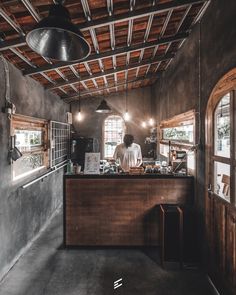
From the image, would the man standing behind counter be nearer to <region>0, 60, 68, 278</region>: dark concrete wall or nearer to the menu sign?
the menu sign

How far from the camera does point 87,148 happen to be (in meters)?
8.44

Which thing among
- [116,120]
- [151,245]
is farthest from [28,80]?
[116,120]

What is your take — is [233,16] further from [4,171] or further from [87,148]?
[87,148]

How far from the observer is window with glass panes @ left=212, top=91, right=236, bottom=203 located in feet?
8.52

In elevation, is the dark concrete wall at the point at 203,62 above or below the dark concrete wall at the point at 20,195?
above

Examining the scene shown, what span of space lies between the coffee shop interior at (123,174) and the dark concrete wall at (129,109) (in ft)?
11.5

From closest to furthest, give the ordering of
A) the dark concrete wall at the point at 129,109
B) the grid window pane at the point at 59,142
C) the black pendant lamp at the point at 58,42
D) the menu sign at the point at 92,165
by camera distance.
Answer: the black pendant lamp at the point at 58,42 < the menu sign at the point at 92,165 < the grid window pane at the point at 59,142 < the dark concrete wall at the point at 129,109

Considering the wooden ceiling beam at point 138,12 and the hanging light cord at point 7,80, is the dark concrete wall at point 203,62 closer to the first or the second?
the wooden ceiling beam at point 138,12

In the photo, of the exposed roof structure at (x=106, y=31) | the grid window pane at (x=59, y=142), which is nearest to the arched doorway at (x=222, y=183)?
the exposed roof structure at (x=106, y=31)

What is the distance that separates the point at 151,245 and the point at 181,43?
405 cm

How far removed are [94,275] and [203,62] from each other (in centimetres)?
354

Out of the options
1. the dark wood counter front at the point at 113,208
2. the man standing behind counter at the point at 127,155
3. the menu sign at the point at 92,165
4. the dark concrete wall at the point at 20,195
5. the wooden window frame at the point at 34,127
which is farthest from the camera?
the man standing behind counter at the point at 127,155

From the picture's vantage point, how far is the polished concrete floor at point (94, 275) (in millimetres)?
3037
